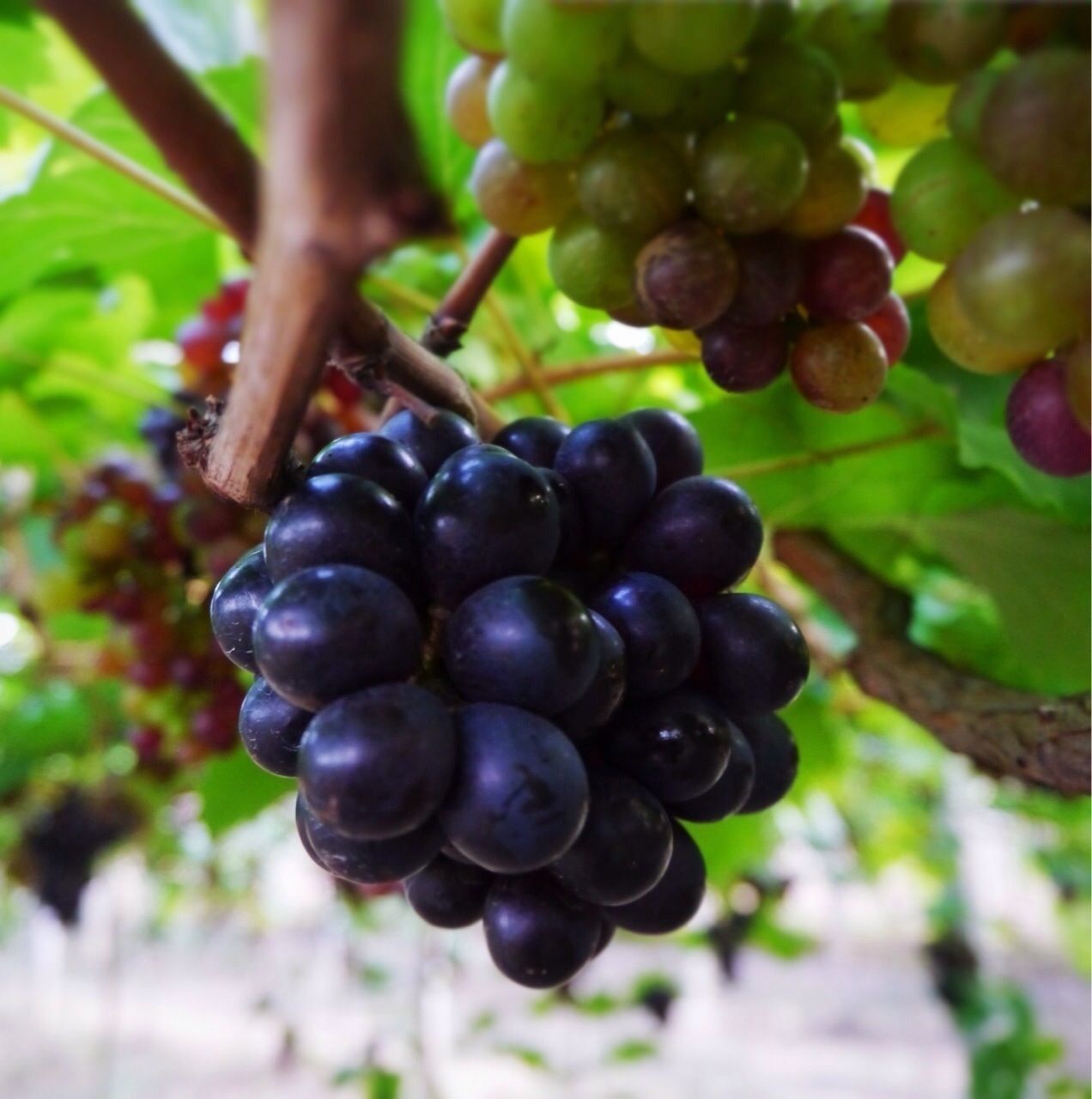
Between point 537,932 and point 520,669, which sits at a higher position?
point 520,669

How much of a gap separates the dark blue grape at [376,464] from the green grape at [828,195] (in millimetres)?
169

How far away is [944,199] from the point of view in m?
0.32

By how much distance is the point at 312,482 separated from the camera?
31 centimetres

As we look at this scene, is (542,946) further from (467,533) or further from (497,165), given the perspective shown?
(497,165)

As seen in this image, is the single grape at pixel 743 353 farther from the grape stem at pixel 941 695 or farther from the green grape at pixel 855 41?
the grape stem at pixel 941 695

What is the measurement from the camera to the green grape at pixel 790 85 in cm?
31

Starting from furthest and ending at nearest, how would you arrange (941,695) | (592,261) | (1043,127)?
(941,695), (592,261), (1043,127)

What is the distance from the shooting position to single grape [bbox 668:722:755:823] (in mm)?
368

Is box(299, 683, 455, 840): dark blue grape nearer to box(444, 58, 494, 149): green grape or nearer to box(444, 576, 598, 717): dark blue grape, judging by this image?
box(444, 576, 598, 717): dark blue grape

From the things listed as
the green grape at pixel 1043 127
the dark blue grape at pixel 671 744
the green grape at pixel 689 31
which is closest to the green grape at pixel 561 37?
the green grape at pixel 689 31

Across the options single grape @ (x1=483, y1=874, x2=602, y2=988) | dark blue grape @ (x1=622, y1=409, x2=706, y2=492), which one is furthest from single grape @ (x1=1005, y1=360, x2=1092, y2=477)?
single grape @ (x1=483, y1=874, x2=602, y2=988)

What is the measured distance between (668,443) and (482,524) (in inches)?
5.4

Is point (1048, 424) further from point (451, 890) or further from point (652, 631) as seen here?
point (451, 890)

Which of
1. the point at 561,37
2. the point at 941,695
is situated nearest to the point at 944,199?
the point at 561,37
